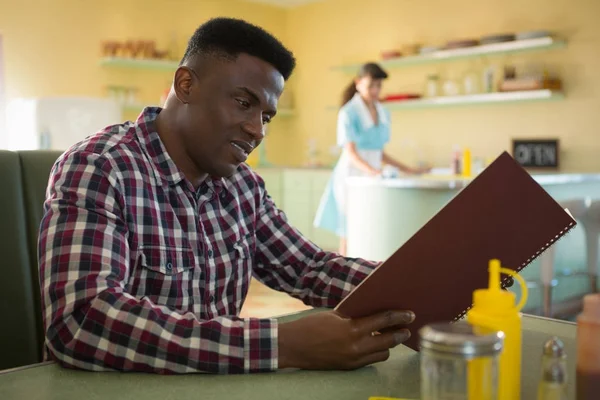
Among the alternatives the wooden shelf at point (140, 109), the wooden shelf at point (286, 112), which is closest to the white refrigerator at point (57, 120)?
the wooden shelf at point (140, 109)

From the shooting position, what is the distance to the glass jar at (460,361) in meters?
0.50

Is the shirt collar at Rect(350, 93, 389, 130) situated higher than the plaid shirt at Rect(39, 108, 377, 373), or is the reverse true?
the shirt collar at Rect(350, 93, 389, 130)

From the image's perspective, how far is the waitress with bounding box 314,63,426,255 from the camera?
14.6 feet

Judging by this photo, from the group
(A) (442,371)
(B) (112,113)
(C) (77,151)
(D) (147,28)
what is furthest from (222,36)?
(D) (147,28)

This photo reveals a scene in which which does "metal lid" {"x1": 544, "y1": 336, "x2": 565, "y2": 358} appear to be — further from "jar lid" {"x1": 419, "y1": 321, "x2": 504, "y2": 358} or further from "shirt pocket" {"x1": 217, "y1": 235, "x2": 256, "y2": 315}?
"shirt pocket" {"x1": 217, "y1": 235, "x2": 256, "y2": 315}

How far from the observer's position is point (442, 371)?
20.7 inches

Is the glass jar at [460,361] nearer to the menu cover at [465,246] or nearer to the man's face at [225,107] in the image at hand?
the menu cover at [465,246]

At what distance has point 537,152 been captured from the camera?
488cm

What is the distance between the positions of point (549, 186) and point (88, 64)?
394 centimetres

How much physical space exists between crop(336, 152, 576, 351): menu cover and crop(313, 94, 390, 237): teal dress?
11.7 ft

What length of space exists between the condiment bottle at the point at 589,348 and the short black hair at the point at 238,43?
711mm

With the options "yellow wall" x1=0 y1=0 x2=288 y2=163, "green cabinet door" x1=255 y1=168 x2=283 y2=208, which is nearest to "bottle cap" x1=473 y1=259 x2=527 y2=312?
"green cabinet door" x1=255 y1=168 x2=283 y2=208

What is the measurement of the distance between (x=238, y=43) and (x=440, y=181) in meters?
2.21

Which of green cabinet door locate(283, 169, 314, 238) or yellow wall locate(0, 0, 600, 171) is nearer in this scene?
yellow wall locate(0, 0, 600, 171)
